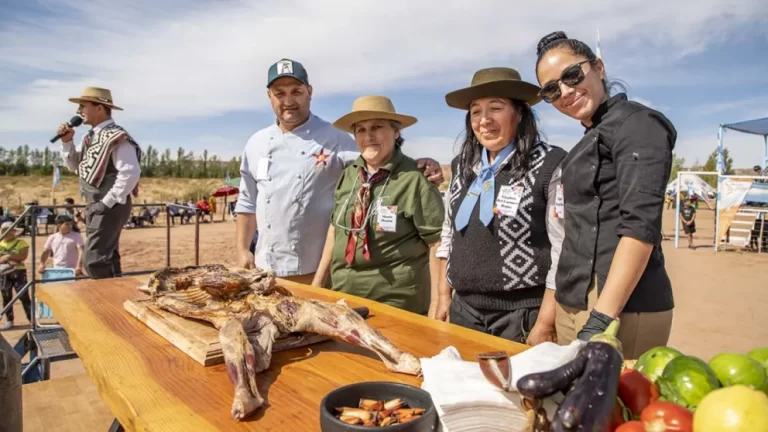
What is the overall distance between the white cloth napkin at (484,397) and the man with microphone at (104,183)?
5.12m

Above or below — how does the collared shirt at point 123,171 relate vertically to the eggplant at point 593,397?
above

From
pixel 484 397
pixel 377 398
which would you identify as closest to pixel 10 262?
pixel 377 398

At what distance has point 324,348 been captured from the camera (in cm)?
217

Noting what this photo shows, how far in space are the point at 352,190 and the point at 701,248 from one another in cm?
1749

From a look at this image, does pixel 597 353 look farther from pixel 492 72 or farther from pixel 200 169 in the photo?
pixel 200 169

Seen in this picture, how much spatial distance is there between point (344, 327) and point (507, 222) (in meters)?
0.97

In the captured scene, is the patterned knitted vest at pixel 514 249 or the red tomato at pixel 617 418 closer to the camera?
the red tomato at pixel 617 418

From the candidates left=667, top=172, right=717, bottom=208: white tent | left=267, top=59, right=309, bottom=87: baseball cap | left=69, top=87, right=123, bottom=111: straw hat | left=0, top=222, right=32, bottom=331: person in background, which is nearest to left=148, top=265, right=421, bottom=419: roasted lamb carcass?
left=267, top=59, right=309, bottom=87: baseball cap

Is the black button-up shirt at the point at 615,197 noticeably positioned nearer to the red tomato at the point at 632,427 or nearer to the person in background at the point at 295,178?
the red tomato at the point at 632,427

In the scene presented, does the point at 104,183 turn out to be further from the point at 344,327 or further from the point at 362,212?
the point at 344,327

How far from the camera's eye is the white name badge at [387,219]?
317cm

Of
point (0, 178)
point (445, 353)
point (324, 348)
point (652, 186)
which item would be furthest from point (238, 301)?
point (0, 178)

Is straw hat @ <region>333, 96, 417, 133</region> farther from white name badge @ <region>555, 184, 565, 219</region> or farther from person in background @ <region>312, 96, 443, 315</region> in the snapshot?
white name badge @ <region>555, 184, 565, 219</region>

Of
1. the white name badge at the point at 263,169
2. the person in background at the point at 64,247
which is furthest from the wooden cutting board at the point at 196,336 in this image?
the person in background at the point at 64,247
